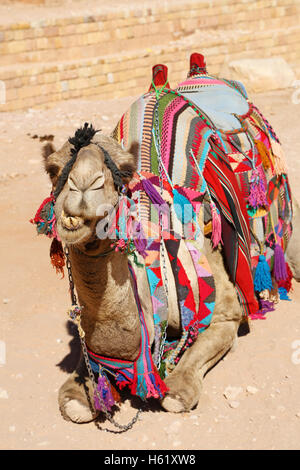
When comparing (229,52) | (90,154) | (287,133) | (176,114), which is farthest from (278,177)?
(229,52)

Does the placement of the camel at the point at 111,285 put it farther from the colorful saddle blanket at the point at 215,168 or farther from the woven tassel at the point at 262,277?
the woven tassel at the point at 262,277

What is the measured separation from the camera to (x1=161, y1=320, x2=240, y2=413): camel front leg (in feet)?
14.6

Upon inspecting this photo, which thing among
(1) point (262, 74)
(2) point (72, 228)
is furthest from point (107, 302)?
(1) point (262, 74)

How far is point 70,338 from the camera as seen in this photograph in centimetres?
570

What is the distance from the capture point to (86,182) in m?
3.32

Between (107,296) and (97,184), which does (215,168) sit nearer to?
(107,296)

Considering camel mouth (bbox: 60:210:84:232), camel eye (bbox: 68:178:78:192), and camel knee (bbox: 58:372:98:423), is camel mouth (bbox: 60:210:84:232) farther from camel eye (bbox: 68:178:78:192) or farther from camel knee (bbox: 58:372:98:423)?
camel knee (bbox: 58:372:98:423)

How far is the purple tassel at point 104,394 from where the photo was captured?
14.2 feet

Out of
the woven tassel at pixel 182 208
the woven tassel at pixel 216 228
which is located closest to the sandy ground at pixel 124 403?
the woven tassel at pixel 216 228

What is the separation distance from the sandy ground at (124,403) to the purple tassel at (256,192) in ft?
3.25

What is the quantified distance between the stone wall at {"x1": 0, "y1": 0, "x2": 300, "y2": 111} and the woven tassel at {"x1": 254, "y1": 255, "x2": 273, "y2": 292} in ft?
36.5

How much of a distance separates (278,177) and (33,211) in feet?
12.0

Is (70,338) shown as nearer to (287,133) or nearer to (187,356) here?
(187,356)

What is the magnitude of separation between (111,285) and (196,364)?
1197 mm
